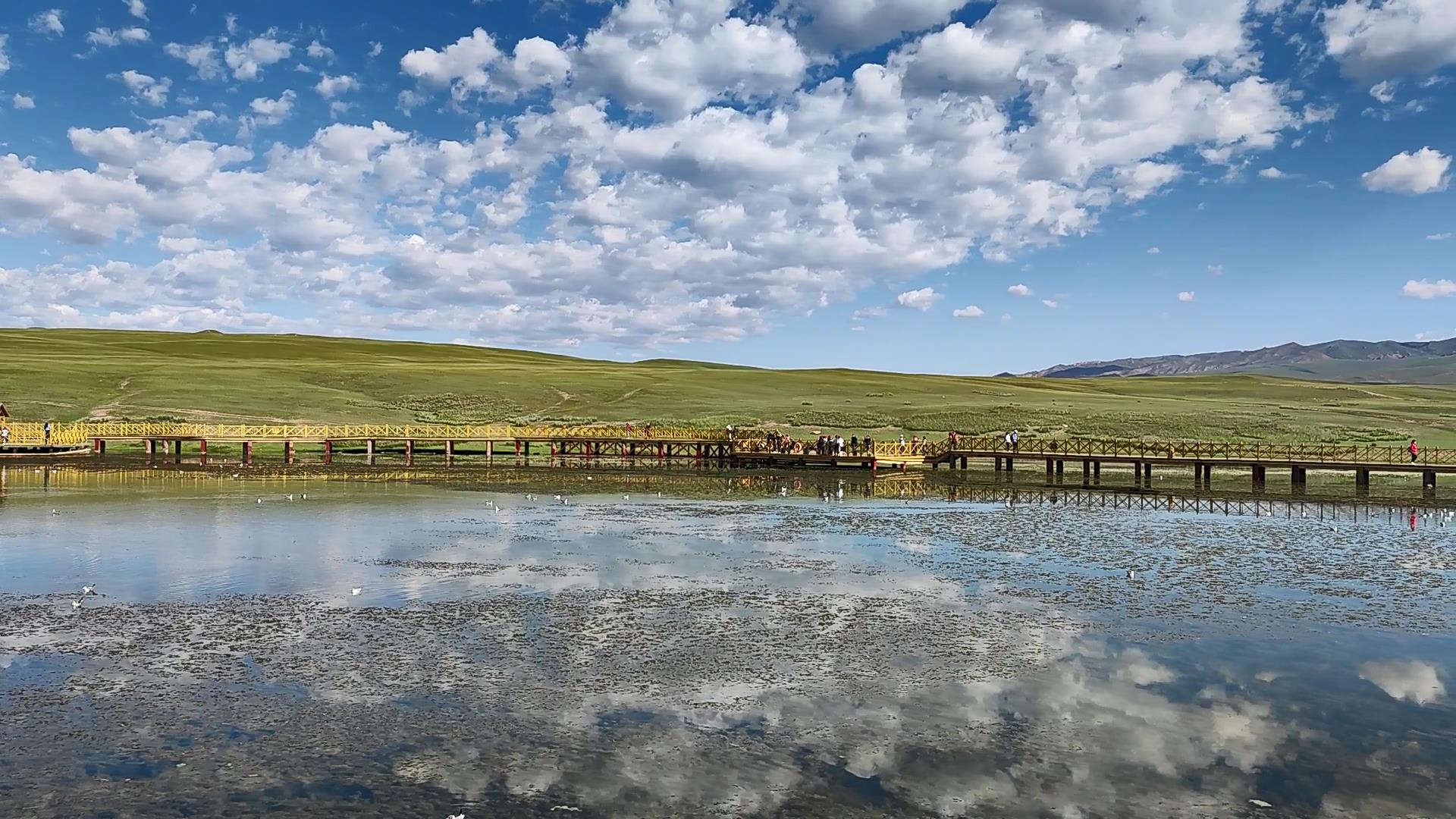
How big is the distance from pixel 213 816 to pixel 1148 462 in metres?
62.7

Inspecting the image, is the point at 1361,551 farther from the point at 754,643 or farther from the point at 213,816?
the point at 213,816

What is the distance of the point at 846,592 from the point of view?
2589 centimetres

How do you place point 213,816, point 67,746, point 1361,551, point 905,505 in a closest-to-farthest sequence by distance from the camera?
1. point 213,816
2. point 67,746
3. point 1361,551
4. point 905,505

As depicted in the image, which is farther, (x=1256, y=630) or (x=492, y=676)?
(x=1256, y=630)

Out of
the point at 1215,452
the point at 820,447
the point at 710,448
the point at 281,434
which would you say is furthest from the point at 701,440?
the point at 1215,452

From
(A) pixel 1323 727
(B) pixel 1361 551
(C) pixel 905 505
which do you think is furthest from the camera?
(C) pixel 905 505

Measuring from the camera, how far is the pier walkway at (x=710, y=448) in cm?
6688

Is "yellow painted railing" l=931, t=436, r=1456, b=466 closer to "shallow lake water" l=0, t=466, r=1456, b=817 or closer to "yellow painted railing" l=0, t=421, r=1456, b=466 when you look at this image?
"yellow painted railing" l=0, t=421, r=1456, b=466

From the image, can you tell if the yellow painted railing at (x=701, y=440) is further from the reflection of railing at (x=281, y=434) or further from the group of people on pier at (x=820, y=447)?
the group of people on pier at (x=820, y=447)

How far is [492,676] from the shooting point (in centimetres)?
1809

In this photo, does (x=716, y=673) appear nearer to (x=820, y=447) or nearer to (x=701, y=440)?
(x=820, y=447)

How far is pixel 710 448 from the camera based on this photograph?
8088cm

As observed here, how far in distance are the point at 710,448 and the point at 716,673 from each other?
6234cm

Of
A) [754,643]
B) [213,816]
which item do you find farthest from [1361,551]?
[213,816]
